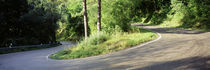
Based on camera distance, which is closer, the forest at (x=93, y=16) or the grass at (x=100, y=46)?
the grass at (x=100, y=46)

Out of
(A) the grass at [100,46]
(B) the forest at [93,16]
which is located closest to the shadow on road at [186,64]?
(A) the grass at [100,46]

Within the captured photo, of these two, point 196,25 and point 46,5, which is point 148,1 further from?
point 46,5

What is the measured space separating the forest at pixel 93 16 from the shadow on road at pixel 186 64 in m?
10.3

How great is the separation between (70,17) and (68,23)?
A: 1812 millimetres

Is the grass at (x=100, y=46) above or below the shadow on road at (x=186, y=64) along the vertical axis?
below

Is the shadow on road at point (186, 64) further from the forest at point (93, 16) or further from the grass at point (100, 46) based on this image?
the forest at point (93, 16)

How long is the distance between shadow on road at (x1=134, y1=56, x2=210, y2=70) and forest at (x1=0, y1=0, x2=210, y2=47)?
10336 millimetres

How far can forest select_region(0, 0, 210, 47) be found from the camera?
18.3 m

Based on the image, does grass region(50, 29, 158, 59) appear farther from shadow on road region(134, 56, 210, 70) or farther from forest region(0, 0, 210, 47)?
shadow on road region(134, 56, 210, 70)

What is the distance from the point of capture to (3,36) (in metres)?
27.9

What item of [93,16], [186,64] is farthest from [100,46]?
[186,64]

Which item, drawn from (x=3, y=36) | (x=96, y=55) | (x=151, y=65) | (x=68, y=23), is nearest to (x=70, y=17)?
(x=68, y=23)

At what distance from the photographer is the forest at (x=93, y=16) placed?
18312 millimetres

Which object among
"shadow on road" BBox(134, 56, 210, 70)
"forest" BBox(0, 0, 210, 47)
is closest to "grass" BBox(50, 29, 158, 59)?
"forest" BBox(0, 0, 210, 47)
